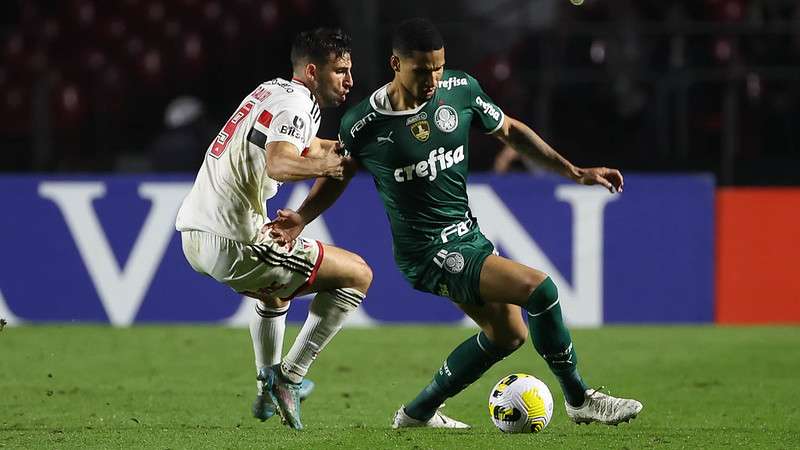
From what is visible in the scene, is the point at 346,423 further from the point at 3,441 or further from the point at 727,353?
A: the point at 727,353

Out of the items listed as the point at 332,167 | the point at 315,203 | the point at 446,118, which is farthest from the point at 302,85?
the point at 332,167

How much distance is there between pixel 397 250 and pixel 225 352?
12.7 feet

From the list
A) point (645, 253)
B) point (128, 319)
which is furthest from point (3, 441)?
point (645, 253)

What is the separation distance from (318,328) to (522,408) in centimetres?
108

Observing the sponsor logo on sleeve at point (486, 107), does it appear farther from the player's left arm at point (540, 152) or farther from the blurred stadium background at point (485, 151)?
the blurred stadium background at point (485, 151)

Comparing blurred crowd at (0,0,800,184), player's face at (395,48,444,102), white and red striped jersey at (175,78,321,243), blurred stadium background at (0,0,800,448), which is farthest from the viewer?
blurred crowd at (0,0,800,184)

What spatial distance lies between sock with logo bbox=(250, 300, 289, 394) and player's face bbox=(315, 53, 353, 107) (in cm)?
110

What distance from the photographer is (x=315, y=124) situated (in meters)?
6.30

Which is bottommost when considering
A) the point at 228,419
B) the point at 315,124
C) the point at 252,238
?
the point at 228,419

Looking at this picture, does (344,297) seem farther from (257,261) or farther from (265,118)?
(265,118)

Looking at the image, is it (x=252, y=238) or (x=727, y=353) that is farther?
(x=727, y=353)

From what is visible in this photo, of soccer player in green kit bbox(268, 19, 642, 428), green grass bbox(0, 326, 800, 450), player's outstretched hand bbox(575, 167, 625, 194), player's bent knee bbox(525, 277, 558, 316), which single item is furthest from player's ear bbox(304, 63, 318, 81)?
green grass bbox(0, 326, 800, 450)

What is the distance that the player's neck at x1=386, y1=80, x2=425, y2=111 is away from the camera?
6305mm

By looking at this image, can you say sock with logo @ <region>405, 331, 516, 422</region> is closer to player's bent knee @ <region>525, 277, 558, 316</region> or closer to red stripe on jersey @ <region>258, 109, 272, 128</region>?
player's bent knee @ <region>525, 277, 558, 316</region>
